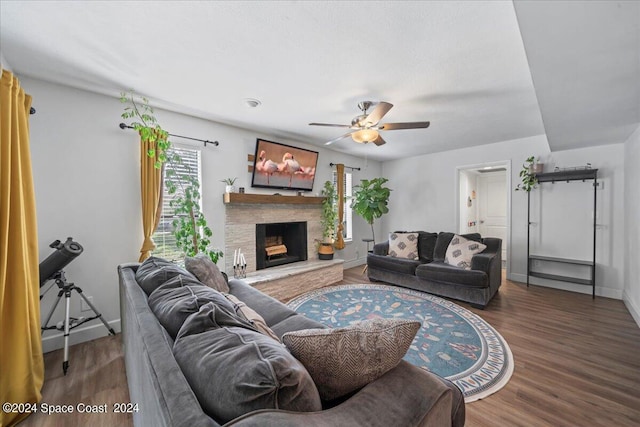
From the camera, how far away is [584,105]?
2.29 metres

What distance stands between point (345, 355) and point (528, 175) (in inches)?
185

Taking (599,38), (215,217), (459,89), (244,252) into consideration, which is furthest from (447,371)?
(215,217)

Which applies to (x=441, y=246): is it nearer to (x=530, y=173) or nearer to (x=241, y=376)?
(x=530, y=173)

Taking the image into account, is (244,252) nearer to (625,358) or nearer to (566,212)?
(625,358)

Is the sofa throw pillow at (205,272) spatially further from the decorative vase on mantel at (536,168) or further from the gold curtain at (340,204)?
the decorative vase on mantel at (536,168)

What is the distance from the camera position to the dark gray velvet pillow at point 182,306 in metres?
1.01

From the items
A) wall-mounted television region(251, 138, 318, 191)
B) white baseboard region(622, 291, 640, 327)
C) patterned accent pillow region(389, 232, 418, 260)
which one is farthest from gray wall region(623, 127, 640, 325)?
wall-mounted television region(251, 138, 318, 191)

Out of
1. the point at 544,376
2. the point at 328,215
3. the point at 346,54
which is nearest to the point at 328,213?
the point at 328,215

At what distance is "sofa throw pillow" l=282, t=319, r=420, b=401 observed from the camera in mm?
853

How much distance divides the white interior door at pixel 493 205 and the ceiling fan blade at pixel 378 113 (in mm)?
4866

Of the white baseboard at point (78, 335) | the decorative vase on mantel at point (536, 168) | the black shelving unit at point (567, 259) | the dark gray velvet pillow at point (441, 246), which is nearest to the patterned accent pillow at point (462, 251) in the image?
the dark gray velvet pillow at point (441, 246)

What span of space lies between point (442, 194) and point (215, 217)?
4.36 metres

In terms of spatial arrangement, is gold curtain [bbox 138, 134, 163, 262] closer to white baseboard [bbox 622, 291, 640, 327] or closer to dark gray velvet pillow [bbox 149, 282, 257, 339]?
dark gray velvet pillow [bbox 149, 282, 257, 339]

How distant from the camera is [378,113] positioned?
2434 mm
